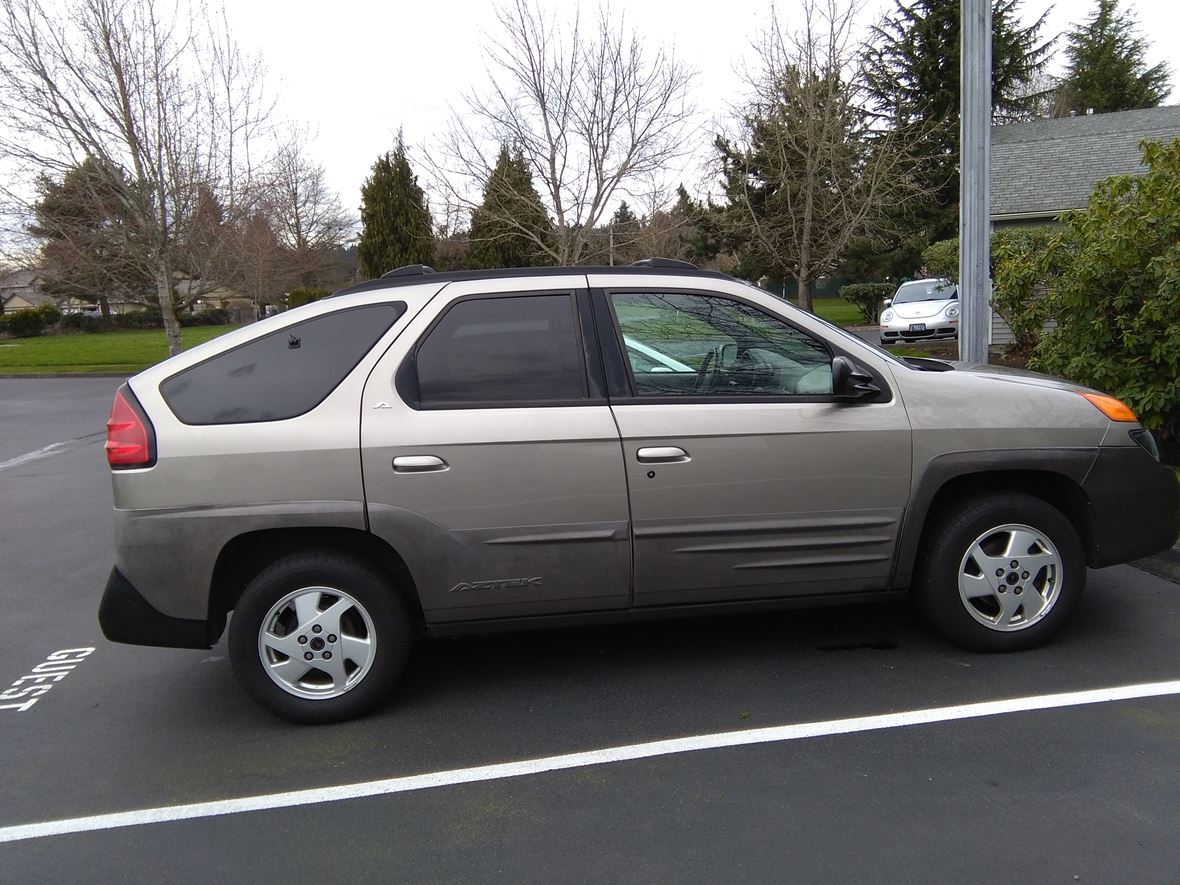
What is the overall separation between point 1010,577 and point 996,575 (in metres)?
0.07

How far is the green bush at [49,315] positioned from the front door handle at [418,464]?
48611mm

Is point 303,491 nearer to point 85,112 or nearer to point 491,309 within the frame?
point 491,309

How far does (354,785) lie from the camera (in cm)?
328

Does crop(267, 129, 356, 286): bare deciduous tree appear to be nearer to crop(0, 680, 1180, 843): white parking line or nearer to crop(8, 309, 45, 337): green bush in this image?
crop(8, 309, 45, 337): green bush

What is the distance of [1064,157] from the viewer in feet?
69.9

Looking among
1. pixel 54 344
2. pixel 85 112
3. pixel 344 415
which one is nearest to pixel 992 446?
pixel 344 415

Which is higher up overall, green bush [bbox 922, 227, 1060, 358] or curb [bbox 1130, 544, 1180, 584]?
green bush [bbox 922, 227, 1060, 358]

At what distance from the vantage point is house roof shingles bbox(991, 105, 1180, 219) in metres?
19.5

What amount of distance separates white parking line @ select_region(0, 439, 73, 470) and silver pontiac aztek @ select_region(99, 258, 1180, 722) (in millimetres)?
8467

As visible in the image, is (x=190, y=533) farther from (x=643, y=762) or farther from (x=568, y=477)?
(x=643, y=762)

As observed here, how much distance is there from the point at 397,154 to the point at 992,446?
111ft

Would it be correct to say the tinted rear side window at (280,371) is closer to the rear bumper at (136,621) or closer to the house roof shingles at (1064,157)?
the rear bumper at (136,621)

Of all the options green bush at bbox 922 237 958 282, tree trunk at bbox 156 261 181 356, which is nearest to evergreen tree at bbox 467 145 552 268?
tree trunk at bbox 156 261 181 356

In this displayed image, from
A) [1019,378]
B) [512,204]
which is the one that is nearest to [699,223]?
[512,204]
